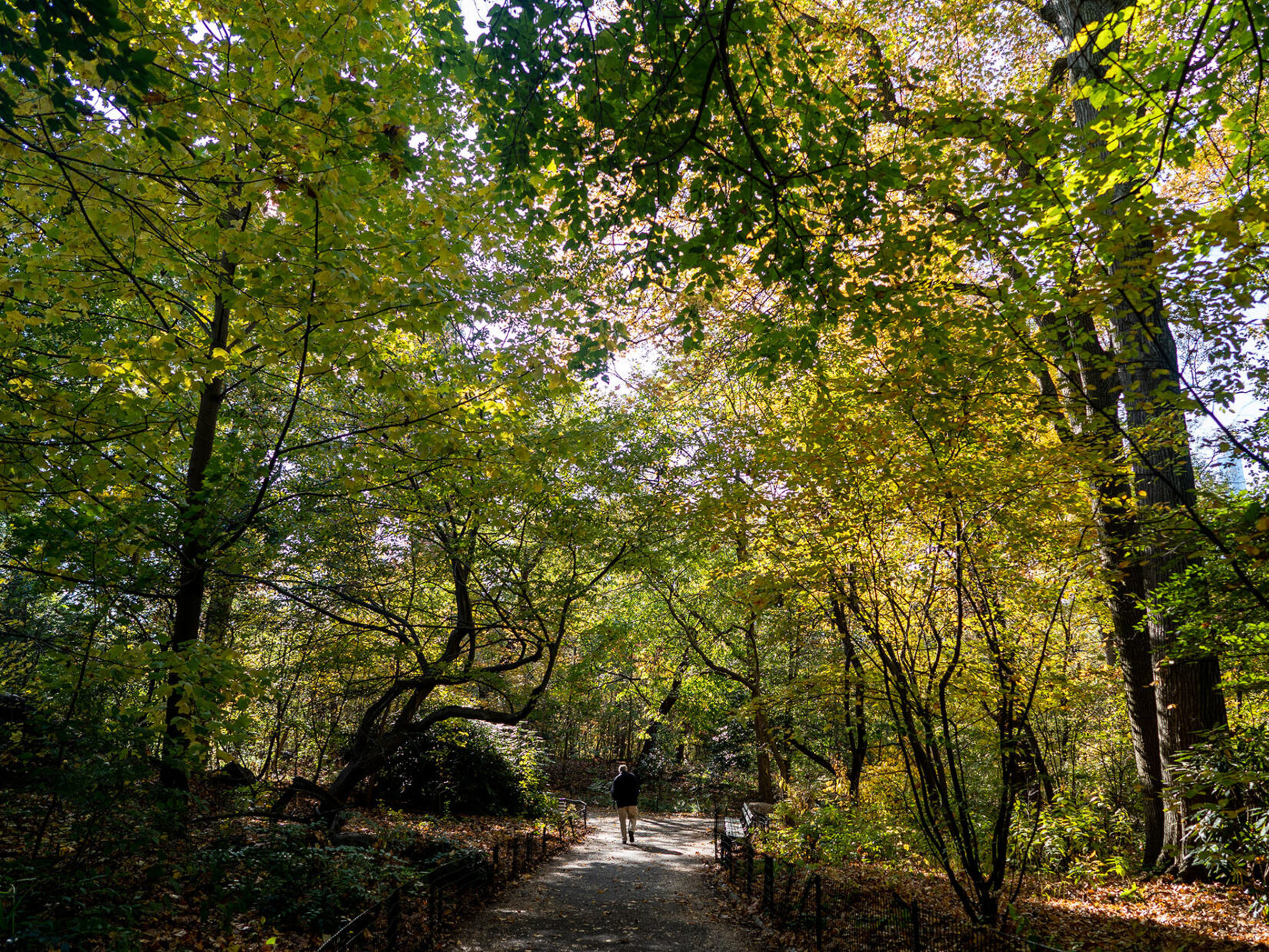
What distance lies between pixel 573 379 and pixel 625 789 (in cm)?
1028

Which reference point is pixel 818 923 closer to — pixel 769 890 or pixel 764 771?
pixel 769 890

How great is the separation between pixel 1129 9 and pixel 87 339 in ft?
23.4

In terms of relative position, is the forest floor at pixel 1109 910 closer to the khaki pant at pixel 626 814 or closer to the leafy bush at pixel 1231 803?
the leafy bush at pixel 1231 803

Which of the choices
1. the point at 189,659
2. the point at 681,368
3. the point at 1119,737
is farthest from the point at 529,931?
the point at 1119,737

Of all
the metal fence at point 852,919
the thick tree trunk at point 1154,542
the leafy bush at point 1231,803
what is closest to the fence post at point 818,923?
the metal fence at point 852,919

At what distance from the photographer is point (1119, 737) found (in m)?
16.0

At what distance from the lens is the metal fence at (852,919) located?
19.1ft

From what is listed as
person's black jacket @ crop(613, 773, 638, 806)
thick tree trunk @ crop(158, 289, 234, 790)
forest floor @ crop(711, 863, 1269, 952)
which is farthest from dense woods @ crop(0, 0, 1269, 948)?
person's black jacket @ crop(613, 773, 638, 806)

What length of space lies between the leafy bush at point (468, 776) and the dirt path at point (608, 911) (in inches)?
95.6

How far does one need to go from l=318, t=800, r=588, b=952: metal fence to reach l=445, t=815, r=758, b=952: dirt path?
0.82 feet

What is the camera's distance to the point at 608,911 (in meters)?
8.48

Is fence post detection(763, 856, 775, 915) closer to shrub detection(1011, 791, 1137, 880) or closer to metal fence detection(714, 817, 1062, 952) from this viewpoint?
metal fence detection(714, 817, 1062, 952)

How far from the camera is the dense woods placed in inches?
165

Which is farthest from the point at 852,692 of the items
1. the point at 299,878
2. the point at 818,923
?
the point at 299,878
